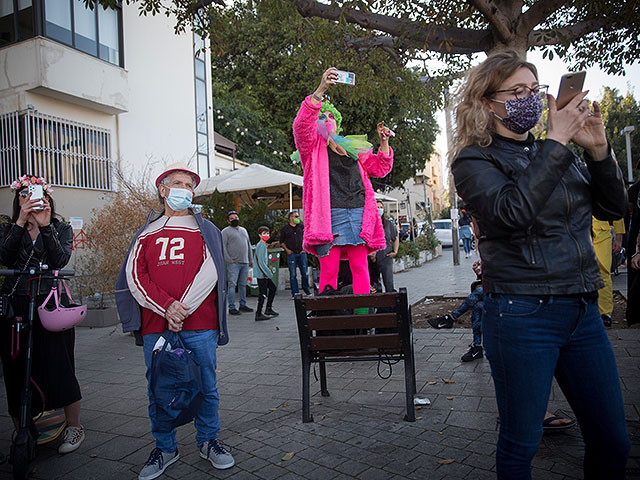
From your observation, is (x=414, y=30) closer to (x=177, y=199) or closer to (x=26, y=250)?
(x=177, y=199)

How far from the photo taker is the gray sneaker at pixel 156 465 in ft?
9.83

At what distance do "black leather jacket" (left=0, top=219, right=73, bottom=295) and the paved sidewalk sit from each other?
1247 millimetres

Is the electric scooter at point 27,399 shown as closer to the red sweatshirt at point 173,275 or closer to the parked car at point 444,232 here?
the red sweatshirt at point 173,275

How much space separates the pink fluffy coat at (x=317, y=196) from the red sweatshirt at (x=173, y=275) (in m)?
1.09

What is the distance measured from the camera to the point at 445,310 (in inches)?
323

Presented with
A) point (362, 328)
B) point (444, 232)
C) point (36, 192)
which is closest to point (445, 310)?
A: point (362, 328)

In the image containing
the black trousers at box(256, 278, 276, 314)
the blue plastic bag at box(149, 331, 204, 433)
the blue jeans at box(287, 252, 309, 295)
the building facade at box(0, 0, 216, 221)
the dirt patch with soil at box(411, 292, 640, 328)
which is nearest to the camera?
the blue plastic bag at box(149, 331, 204, 433)

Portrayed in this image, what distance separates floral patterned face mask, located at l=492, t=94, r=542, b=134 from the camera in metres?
2.02

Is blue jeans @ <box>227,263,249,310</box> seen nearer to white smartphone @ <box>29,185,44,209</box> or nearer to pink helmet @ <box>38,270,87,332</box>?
pink helmet @ <box>38,270,87,332</box>

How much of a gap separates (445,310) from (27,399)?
20.9 ft

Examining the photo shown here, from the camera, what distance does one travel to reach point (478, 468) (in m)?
2.86

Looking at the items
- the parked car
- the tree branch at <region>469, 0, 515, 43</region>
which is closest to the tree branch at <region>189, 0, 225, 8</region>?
the tree branch at <region>469, 0, 515, 43</region>

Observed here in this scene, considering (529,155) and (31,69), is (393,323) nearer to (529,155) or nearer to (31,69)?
(529,155)

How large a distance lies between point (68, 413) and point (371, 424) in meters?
2.27
